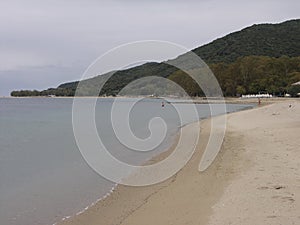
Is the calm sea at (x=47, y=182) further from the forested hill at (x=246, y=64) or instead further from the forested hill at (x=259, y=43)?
the forested hill at (x=259, y=43)

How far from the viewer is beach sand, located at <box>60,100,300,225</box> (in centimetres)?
595

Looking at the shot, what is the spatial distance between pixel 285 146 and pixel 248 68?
80.5 m

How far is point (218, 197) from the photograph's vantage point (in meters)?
7.26

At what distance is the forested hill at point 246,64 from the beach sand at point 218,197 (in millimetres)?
57679

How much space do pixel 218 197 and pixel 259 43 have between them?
118274 millimetres

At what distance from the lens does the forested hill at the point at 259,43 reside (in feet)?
372

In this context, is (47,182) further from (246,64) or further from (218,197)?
(246,64)

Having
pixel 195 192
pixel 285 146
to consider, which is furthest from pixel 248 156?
pixel 195 192

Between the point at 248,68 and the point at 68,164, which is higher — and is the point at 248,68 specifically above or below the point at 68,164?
above

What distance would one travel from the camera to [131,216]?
686cm

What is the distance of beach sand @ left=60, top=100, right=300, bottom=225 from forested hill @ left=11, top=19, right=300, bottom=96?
57679mm

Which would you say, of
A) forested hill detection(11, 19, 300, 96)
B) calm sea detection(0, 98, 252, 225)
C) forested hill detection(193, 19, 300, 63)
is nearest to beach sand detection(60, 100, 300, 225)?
calm sea detection(0, 98, 252, 225)

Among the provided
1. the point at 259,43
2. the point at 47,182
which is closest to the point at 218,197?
the point at 47,182

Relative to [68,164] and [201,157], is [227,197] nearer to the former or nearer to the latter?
[201,157]
